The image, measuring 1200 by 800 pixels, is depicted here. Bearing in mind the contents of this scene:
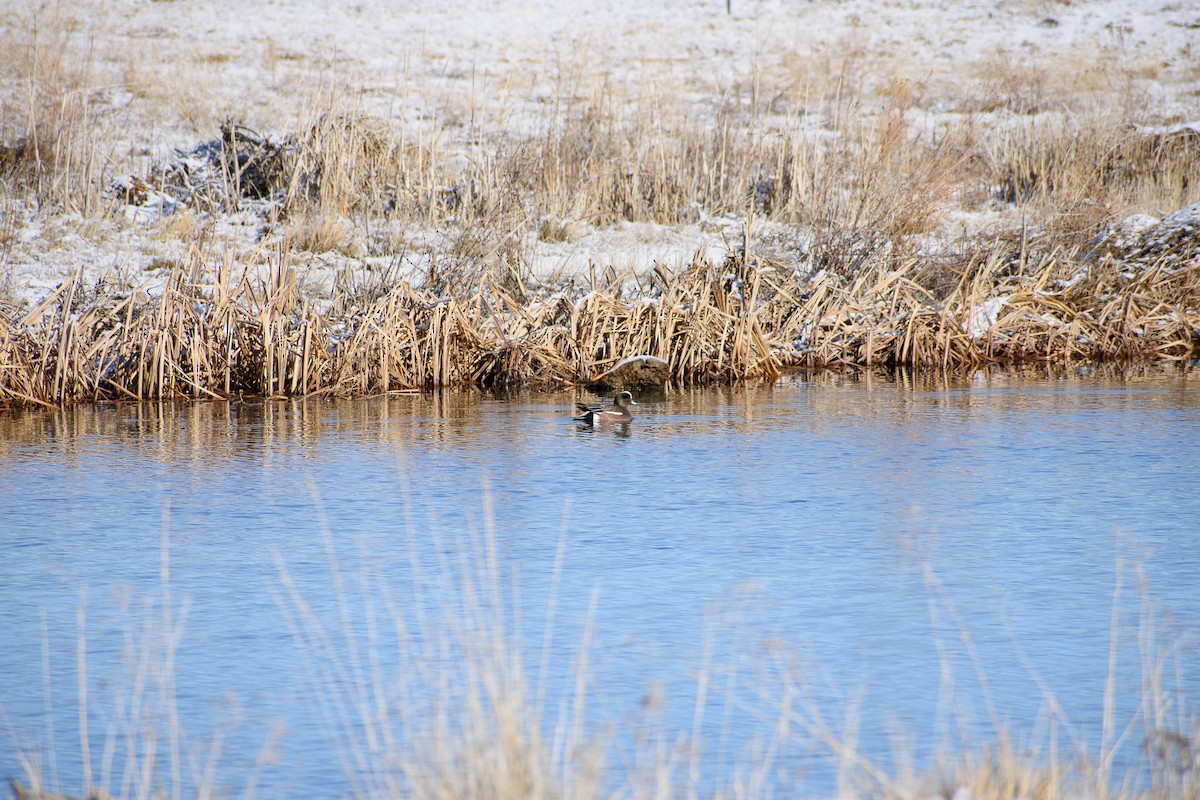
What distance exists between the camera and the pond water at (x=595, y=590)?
13.1 feet

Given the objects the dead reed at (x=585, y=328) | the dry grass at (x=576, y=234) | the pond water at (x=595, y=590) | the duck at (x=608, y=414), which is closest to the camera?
the pond water at (x=595, y=590)

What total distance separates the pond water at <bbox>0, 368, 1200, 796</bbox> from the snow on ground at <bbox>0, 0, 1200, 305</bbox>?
4.73 metres

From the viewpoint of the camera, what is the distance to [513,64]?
15.2 m

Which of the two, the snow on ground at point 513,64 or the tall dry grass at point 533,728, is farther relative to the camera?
the snow on ground at point 513,64

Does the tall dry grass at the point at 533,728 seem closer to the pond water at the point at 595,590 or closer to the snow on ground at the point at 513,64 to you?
the pond water at the point at 595,590

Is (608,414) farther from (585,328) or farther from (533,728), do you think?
(533,728)

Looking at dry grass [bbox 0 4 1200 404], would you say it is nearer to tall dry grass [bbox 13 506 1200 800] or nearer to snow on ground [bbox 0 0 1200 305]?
snow on ground [bbox 0 0 1200 305]

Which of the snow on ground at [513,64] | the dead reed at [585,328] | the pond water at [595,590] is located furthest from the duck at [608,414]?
the snow on ground at [513,64]

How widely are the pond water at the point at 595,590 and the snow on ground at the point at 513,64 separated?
4.73 metres

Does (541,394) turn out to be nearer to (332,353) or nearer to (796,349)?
(332,353)

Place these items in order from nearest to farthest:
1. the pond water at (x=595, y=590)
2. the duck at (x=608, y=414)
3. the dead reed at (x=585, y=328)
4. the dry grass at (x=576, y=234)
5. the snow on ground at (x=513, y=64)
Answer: the pond water at (x=595, y=590)
the duck at (x=608, y=414)
the dead reed at (x=585, y=328)
the dry grass at (x=576, y=234)
the snow on ground at (x=513, y=64)

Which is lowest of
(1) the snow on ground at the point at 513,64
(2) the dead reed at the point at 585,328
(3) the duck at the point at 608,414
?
(3) the duck at the point at 608,414

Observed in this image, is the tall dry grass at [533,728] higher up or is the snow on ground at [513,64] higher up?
the snow on ground at [513,64]

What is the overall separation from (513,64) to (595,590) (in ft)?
40.6
